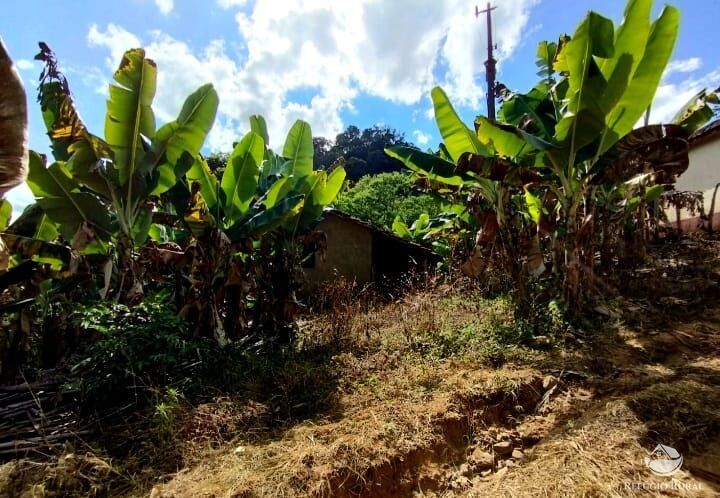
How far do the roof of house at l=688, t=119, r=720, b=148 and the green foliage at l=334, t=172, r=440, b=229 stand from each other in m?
8.53

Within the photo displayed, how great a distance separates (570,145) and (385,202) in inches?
513

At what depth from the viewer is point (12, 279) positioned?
4.55 m

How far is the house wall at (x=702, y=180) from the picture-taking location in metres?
10.8

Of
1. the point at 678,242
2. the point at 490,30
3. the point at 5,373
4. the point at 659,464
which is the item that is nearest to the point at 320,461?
the point at 659,464

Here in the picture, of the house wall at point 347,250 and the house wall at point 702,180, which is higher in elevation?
the house wall at point 702,180

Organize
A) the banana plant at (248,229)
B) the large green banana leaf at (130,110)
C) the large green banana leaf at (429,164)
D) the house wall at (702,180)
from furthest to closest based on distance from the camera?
the house wall at (702,180) → the large green banana leaf at (429,164) → the banana plant at (248,229) → the large green banana leaf at (130,110)

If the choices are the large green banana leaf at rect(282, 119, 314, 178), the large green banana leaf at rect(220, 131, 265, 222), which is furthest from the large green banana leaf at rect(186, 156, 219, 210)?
the large green banana leaf at rect(282, 119, 314, 178)

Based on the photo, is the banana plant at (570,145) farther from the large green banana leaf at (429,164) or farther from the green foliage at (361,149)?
the green foliage at (361,149)

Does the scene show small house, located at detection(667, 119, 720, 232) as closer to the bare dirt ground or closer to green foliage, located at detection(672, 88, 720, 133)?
green foliage, located at detection(672, 88, 720, 133)

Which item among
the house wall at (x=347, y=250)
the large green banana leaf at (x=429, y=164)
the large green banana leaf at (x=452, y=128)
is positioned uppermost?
the large green banana leaf at (x=452, y=128)

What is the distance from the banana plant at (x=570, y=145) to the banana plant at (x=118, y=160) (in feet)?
11.0

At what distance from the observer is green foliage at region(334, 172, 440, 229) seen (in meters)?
16.6

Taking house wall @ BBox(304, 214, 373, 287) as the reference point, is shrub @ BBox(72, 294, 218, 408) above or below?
below

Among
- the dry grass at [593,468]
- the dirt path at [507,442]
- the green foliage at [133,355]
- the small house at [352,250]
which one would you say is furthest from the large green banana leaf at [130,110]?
the small house at [352,250]
